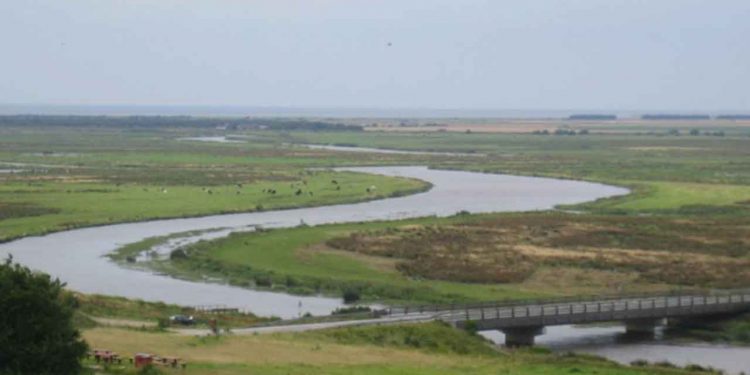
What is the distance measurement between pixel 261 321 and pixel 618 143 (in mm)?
156013

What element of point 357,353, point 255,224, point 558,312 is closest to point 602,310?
point 558,312

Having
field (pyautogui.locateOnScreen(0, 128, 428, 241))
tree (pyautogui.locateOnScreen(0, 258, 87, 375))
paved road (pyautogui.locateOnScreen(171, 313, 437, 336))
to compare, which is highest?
tree (pyautogui.locateOnScreen(0, 258, 87, 375))

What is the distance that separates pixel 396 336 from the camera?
38.0m

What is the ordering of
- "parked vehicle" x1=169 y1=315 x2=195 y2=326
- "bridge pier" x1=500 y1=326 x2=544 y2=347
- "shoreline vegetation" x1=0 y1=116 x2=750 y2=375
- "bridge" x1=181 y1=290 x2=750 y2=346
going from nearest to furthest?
"shoreline vegetation" x1=0 y1=116 x2=750 y2=375
"parked vehicle" x1=169 y1=315 x2=195 y2=326
"bridge" x1=181 y1=290 x2=750 y2=346
"bridge pier" x1=500 y1=326 x2=544 y2=347

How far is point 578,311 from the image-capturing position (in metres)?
42.9

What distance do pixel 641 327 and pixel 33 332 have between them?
23353mm

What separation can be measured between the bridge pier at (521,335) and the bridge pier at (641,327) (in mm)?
4411

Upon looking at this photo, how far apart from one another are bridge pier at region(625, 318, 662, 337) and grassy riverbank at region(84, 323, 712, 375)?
739cm

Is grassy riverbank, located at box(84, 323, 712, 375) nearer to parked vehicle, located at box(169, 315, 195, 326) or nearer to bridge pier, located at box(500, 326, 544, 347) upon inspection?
bridge pier, located at box(500, 326, 544, 347)

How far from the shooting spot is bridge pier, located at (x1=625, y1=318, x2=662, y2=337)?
44.2 m

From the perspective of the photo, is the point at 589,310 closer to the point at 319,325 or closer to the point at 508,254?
the point at 319,325

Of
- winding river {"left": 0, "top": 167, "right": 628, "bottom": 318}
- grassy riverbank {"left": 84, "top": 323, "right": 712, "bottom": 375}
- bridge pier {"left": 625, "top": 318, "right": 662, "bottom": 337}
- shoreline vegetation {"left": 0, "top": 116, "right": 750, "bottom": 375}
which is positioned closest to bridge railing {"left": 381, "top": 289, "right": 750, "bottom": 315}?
bridge pier {"left": 625, "top": 318, "right": 662, "bottom": 337}

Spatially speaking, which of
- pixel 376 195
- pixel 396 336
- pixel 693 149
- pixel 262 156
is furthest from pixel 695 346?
pixel 693 149

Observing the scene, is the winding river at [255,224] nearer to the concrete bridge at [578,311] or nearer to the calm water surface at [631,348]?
the concrete bridge at [578,311]
